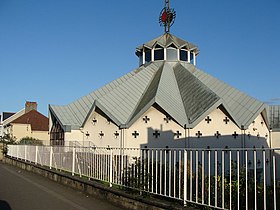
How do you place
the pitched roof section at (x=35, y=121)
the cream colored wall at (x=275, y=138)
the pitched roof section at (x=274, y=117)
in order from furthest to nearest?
1. the pitched roof section at (x=35, y=121)
2. the pitched roof section at (x=274, y=117)
3. the cream colored wall at (x=275, y=138)

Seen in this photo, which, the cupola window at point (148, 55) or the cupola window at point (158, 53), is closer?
the cupola window at point (158, 53)

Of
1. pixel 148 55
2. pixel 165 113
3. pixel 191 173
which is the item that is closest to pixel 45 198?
pixel 191 173

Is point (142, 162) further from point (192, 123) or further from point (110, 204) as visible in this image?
point (192, 123)

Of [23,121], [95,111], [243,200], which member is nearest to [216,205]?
[243,200]

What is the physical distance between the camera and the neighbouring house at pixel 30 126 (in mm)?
54438

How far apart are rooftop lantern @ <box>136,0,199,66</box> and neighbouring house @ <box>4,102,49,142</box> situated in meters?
30.2

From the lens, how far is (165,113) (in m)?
Result: 21.5

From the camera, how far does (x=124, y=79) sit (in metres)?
28.3

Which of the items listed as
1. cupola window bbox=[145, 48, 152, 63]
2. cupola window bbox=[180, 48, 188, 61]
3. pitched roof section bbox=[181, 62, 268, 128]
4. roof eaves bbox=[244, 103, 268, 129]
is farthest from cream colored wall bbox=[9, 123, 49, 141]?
roof eaves bbox=[244, 103, 268, 129]

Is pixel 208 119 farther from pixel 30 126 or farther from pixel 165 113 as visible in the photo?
pixel 30 126

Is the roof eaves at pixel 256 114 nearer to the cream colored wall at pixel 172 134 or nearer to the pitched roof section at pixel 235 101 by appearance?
the pitched roof section at pixel 235 101

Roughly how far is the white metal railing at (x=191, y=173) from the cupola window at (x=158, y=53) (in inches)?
681

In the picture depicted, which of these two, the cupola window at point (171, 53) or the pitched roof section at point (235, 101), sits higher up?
the cupola window at point (171, 53)

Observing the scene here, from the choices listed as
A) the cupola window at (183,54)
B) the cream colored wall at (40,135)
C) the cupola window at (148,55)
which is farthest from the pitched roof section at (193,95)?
the cream colored wall at (40,135)
